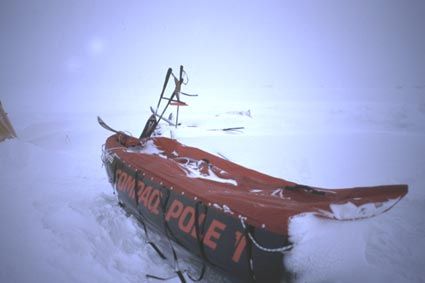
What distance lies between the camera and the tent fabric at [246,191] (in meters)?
1.92

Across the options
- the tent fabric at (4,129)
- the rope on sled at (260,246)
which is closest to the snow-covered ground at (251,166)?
the rope on sled at (260,246)

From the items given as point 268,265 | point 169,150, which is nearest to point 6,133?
point 169,150

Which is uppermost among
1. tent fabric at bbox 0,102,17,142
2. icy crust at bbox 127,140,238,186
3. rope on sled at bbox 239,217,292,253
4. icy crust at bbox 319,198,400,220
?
icy crust at bbox 319,198,400,220

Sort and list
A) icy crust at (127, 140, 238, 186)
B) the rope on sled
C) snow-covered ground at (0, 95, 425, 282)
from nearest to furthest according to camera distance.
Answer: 1. the rope on sled
2. snow-covered ground at (0, 95, 425, 282)
3. icy crust at (127, 140, 238, 186)

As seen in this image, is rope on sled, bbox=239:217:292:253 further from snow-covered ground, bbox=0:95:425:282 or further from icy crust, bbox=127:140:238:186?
icy crust, bbox=127:140:238:186

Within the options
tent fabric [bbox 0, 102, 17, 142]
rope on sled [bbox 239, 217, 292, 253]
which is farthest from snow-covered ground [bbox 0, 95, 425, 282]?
tent fabric [bbox 0, 102, 17, 142]

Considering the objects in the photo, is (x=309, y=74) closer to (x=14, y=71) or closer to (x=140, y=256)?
(x=140, y=256)

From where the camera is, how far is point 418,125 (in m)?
9.36

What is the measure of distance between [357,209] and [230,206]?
3.36 ft

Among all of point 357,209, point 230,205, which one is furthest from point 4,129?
point 357,209

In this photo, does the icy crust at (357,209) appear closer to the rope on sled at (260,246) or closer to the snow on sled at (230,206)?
the snow on sled at (230,206)

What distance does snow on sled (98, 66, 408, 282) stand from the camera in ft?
6.36

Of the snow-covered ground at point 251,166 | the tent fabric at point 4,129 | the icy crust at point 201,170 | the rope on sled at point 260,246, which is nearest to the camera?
the rope on sled at point 260,246

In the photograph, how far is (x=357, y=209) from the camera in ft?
6.26
